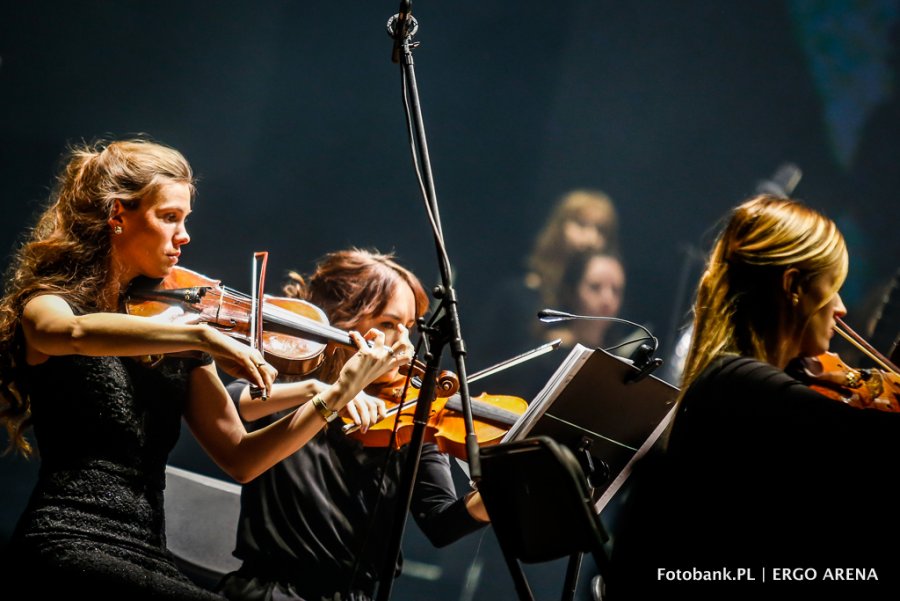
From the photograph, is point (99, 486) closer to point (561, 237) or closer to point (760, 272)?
point (760, 272)

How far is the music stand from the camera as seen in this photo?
1647mm

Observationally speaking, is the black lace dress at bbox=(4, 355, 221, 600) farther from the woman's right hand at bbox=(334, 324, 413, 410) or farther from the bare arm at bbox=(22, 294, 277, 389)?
the woman's right hand at bbox=(334, 324, 413, 410)

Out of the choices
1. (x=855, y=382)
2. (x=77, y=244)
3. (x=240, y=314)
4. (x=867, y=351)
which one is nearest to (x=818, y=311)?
(x=855, y=382)

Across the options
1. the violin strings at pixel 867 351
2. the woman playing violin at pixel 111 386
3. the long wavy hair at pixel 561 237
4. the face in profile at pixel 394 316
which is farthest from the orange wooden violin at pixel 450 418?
the long wavy hair at pixel 561 237

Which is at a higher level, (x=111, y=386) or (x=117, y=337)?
(x=117, y=337)

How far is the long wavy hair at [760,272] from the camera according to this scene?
1.29 meters

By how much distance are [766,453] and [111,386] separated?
51.3 inches

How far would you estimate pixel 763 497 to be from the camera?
1.11 meters

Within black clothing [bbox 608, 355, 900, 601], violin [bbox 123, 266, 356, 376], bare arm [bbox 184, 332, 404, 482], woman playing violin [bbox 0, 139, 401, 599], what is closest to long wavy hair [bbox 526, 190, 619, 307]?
violin [bbox 123, 266, 356, 376]

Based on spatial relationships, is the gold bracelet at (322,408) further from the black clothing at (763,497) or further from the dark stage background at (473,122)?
the dark stage background at (473,122)

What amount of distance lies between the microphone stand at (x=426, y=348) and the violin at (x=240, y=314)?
562mm

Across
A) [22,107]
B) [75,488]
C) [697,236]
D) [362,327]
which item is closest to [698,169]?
[697,236]

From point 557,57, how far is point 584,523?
345 centimetres

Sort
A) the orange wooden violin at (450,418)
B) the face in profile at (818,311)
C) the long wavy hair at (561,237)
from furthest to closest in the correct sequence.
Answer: the long wavy hair at (561,237)
the orange wooden violin at (450,418)
the face in profile at (818,311)
